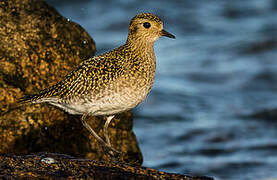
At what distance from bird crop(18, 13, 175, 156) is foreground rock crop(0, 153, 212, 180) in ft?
3.28

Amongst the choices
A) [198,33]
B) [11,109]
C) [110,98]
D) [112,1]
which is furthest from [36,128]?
[112,1]

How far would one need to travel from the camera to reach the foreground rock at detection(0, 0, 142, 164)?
297 inches

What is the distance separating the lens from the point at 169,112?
13469 millimetres

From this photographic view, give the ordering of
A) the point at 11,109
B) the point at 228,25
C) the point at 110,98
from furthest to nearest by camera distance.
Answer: the point at 228,25 → the point at 11,109 → the point at 110,98

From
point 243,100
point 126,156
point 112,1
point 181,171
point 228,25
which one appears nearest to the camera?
point 126,156

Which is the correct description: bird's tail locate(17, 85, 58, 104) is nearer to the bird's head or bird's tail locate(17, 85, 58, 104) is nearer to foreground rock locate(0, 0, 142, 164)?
foreground rock locate(0, 0, 142, 164)

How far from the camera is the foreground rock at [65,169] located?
5344 millimetres

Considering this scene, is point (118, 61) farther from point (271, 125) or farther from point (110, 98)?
point (271, 125)

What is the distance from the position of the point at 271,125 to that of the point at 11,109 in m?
7.27

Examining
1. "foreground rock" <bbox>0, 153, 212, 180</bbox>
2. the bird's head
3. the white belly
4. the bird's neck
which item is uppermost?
the bird's head

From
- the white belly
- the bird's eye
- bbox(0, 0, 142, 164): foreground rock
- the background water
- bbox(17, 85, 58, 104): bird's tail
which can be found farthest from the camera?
the background water

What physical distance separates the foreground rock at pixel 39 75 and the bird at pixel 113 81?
19.9 inches

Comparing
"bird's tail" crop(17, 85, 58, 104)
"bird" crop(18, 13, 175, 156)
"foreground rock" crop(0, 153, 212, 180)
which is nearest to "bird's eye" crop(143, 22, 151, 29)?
"bird" crop(18, 13, 175, 156)

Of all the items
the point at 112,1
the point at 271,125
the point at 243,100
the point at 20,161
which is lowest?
the point at 20,161
